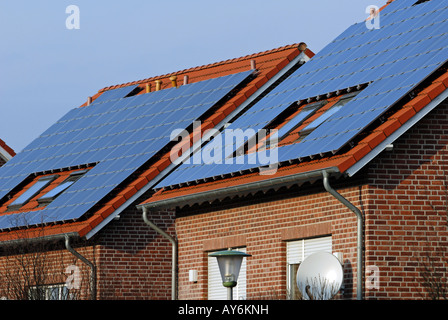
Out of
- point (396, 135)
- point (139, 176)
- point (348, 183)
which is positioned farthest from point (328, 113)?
point (139, 176)

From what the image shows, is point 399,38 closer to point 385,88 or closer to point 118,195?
point 385,88

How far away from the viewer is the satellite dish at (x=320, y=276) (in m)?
20.7

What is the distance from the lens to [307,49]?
30094mm

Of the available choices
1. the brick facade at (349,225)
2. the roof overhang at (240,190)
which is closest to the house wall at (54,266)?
the brick facade at (349,225)

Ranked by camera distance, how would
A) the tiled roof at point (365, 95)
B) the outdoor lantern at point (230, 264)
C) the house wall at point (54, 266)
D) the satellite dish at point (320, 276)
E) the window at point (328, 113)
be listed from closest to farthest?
the outdoor lantern at point (230, 264), the satellite dish at point (320, 276), the tiled roof at point (365, 95), the window at point (328, 113), the house wall at point (54, 266)

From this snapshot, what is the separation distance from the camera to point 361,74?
950 inches

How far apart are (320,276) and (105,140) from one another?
11.4 metres

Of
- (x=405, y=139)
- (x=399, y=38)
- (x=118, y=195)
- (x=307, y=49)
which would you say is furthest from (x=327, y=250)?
(x=307, y=49)

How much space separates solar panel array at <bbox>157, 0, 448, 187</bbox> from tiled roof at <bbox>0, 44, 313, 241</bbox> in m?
1.44

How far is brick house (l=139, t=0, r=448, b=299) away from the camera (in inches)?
824

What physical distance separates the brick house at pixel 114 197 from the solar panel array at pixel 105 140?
41 millimetres

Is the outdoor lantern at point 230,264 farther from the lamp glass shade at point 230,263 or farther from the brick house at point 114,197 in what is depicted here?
the brick house at point 114,197

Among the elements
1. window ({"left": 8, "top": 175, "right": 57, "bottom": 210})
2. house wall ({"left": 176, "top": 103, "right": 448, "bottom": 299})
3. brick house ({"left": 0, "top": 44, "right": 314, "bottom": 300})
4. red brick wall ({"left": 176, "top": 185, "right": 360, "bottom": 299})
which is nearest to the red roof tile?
house wall ({"left": 176, "top": 103, "right": 448, "bottom": 299})

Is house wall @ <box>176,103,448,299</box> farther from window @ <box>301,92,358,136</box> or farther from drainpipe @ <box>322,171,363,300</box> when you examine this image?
window @ <box>301,92,358,136</box>
